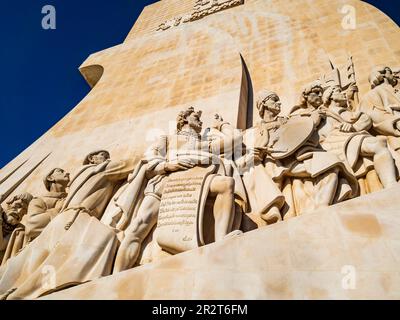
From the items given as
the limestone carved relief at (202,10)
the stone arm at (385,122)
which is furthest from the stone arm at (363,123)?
the limestone carved relief at (202,10)

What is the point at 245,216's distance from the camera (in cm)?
332

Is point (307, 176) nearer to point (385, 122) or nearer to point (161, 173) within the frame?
point (385, 122)

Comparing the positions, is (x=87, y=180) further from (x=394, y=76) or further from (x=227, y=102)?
(x=394, y=76)

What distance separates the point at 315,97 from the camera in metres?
4.45

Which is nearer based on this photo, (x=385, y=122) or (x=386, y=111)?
(x=385, y=122)

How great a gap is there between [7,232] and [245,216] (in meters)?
3.01

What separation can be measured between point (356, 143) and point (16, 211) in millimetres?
4090

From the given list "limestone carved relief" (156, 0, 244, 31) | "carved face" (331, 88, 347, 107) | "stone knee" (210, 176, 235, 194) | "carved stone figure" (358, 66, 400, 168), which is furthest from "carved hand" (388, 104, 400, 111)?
"limestone carved relief" (156, 0, 244, 31)

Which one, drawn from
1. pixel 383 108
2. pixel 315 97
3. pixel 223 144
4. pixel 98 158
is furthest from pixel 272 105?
pixel 98 158

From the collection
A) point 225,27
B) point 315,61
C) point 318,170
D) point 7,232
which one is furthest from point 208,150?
point 225,27

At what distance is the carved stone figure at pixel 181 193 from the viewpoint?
295cm

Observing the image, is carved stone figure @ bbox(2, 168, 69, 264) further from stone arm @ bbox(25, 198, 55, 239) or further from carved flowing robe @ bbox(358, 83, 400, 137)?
carved flowing robe @ bbox(358, 83, 400, 137)

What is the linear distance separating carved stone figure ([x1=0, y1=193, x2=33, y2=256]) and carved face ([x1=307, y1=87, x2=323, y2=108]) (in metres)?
3.82
